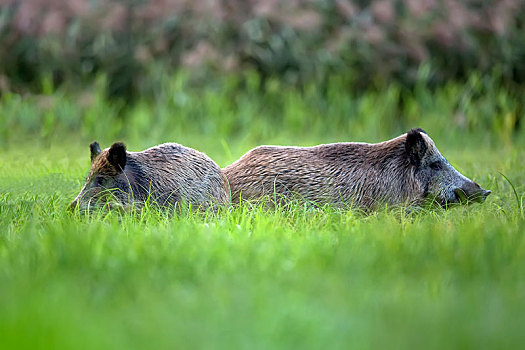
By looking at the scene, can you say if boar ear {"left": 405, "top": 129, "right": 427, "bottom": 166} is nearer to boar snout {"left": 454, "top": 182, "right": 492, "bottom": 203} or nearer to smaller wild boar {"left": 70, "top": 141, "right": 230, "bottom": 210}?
boar snout {"left": 454, "top": 182, "right": 492, "bottom": 203}

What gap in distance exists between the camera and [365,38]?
1072cm

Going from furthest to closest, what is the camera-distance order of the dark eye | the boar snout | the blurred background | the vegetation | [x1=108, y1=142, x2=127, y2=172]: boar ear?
1. the blurred background
2. the dark eye
3. the boar snout
4. [x1=108, y1=142, x2=127, y2=172]: boar ear
5. the vegetation

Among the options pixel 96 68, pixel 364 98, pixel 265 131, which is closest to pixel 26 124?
pixel 96 68

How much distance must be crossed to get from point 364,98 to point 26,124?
14.9 feet

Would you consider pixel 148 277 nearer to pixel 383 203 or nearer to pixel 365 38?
pixel 383 203

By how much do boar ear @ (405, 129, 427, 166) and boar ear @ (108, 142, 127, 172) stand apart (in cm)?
211

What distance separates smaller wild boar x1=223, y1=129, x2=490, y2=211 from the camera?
5387 millimetres

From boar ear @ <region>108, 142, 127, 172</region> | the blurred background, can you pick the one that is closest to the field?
boar ear @ <region>108, 142, 127, 172</region>

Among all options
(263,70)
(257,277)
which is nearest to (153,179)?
(257,277)

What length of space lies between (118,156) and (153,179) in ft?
1.01

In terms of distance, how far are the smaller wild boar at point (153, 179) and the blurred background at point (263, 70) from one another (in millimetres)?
3939

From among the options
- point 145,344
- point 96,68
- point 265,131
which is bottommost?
point 145,344

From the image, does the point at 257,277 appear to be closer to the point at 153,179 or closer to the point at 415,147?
the point at 153,179

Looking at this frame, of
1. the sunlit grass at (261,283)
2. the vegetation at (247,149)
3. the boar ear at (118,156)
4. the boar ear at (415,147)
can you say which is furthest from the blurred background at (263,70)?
the sunlit grass at (261,283)
